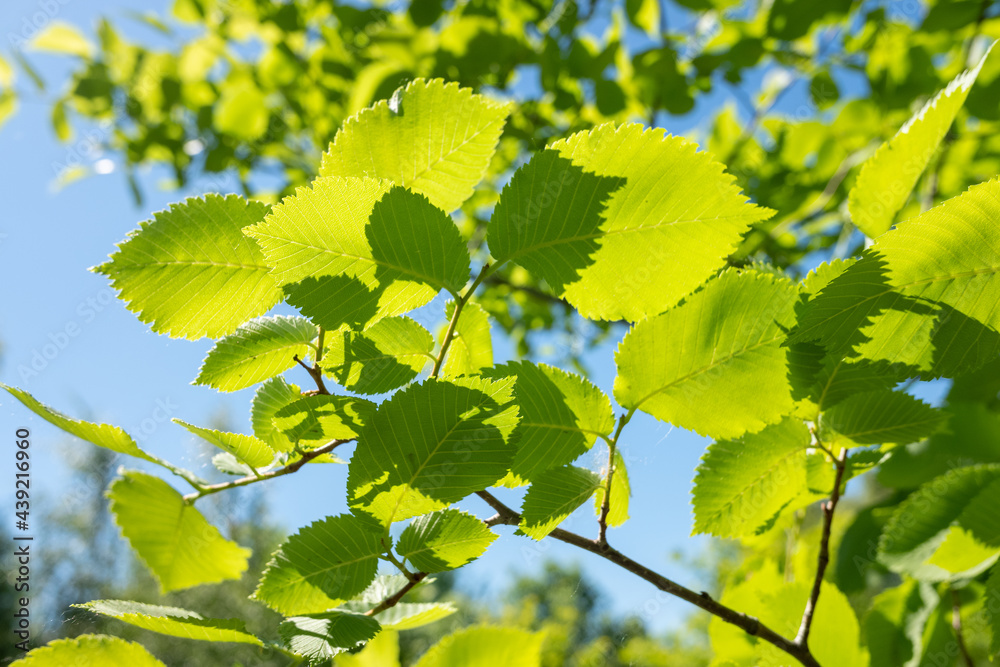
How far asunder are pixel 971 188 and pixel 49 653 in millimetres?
911

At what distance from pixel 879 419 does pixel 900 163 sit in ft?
0.95

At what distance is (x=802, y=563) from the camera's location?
5.16ft

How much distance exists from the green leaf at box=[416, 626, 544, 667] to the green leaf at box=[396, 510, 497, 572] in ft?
0.45

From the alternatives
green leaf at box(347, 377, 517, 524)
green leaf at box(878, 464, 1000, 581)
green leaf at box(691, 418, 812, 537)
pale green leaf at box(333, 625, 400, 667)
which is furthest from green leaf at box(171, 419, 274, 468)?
green leaf at box(878, 464, 1000, 581)

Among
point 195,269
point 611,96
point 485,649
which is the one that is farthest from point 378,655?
point 611,96

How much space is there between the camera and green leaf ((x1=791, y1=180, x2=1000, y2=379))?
19.4 inches

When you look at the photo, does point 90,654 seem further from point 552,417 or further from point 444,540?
point 552,417

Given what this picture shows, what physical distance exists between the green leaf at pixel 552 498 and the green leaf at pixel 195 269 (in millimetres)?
328

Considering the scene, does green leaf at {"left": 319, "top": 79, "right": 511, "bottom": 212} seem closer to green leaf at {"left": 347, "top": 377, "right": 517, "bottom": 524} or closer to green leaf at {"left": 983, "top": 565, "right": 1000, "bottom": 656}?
green leaf at {"left": 347, "top": 377, "right": 517, "bottom": 524}

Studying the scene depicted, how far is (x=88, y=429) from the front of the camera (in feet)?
1.77

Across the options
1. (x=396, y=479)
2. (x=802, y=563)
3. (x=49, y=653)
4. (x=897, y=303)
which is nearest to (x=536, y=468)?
(x=396, y=479)

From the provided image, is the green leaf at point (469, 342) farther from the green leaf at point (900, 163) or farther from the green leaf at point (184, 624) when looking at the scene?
the green leaf at point (900, 163)

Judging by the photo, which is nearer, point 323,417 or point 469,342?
point 323,417

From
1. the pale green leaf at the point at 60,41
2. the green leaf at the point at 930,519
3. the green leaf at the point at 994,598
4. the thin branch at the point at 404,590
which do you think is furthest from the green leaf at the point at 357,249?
the pale green leaf at the point at 60,41
